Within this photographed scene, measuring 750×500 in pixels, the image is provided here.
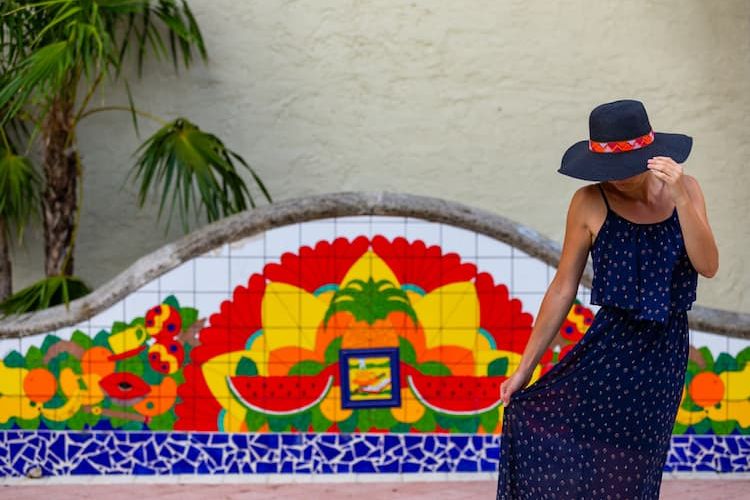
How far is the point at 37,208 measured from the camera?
20.9 feet

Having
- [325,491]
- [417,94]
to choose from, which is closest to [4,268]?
Answer: [325,491]

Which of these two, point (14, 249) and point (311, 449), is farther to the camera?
point (14, 249)

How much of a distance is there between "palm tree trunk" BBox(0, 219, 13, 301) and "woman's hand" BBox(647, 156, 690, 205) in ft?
13.4

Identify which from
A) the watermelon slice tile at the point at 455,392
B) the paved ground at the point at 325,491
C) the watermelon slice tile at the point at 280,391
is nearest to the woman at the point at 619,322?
the paved ground at the point at 325,491

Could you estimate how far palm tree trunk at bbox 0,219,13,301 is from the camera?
623 centimetres

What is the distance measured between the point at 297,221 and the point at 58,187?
1528mm

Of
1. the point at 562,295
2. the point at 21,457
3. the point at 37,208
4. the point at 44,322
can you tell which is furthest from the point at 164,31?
the point at 562,295

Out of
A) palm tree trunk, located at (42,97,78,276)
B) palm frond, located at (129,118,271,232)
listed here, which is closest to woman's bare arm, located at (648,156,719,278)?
palm frond, located at (129,118,271,232)

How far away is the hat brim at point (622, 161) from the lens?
3.24 metres

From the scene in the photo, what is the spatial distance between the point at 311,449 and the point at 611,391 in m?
2.12

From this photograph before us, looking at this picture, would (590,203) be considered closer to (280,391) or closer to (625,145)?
(625,145)

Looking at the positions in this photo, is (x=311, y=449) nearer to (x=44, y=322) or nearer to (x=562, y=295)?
(x=44, y=322)

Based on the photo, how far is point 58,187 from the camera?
6.00 meters

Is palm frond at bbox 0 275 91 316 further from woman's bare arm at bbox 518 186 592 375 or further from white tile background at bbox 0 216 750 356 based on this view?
woman's bare arm at bbox 518 186 592 375
